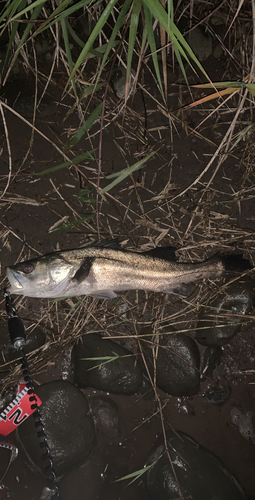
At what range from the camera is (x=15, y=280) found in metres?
2.85

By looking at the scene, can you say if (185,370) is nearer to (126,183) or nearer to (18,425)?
(18,425)

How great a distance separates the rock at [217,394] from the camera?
12.4 feet

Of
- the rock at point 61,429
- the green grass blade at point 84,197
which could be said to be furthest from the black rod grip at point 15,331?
the green grass blade at point 84,197

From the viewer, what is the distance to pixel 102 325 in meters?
3.65

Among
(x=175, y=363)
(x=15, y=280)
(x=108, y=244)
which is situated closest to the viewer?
(x=15, y=280)

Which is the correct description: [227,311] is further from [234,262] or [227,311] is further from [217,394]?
[217,394]

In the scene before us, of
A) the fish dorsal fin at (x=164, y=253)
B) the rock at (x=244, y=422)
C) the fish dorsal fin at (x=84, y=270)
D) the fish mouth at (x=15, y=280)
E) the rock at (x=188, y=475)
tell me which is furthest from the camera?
the rock at (x=244, y=422)

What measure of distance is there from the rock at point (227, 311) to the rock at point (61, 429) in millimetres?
1749

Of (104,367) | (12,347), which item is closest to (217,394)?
(104,367)

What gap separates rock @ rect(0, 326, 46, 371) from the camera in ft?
11.4

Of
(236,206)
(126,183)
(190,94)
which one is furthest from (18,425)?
(190,94)

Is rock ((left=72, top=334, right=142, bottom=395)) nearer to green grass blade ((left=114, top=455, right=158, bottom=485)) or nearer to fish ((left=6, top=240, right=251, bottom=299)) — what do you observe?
fish ((left=6, top=240, right=251, bottom=299))

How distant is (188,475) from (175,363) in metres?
1.28

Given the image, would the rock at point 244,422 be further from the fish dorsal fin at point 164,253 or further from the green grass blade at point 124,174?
the green grass blade at point 124,174
